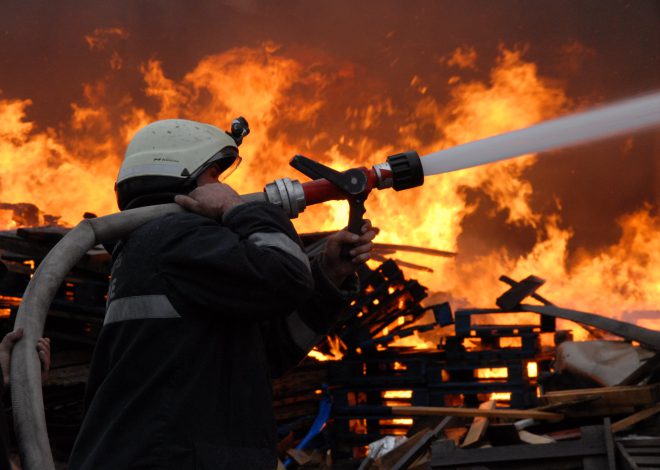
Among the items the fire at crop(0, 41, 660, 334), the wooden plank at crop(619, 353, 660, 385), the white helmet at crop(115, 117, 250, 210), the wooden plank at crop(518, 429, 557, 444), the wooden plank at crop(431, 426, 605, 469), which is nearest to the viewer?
the white helmet at crop(115, 117, 250, 210)

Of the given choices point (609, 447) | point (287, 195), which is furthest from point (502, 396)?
point (287, 195)

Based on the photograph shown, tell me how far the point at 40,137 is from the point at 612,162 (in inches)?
330

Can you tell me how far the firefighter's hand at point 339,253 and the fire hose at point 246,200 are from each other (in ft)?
0.15

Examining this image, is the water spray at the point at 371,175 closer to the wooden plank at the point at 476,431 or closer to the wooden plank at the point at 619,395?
the wooden plank at the point at 476,431

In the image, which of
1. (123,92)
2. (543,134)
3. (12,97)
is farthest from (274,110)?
(543,134)

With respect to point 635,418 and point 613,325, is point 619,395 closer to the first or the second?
point 635,418

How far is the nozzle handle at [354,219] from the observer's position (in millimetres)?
2529

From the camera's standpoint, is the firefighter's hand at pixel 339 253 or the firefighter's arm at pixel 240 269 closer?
the firefighter's arm at pixel 240 269

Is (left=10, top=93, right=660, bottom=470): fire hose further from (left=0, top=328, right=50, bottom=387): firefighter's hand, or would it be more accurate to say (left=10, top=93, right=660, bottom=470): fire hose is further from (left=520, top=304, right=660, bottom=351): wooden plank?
(left=520, top=304, right=660, bottom=351): wooden plank

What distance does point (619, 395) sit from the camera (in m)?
5.15

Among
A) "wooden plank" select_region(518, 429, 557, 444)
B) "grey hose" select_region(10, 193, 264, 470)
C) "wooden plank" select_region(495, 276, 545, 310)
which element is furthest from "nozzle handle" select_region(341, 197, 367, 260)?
"wooden plank" select_region(495, 276, 545, 310)

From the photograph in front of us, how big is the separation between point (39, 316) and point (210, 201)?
60 cm

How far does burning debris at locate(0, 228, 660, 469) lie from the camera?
588cm

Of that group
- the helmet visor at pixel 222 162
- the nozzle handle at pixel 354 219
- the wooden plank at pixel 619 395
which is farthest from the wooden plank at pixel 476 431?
the helmet visor at pixel 222 162
